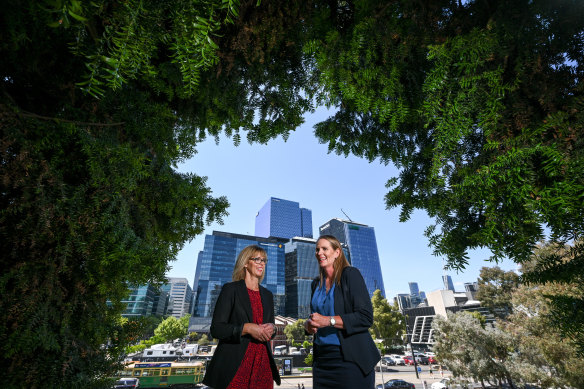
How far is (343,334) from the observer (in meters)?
1.77

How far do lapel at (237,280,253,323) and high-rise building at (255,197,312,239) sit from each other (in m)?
147

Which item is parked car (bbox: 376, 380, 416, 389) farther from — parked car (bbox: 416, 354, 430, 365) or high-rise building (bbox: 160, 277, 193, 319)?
high-rise building (bbox: 160, 277, 193, 319)

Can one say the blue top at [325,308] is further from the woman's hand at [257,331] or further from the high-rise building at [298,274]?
the high-rise building at [298,274]

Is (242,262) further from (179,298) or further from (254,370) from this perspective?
(179,298)

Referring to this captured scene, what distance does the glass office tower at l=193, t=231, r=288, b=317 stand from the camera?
90.0 metres

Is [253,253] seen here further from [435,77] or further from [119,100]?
[435,77]

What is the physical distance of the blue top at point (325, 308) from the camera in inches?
73.7

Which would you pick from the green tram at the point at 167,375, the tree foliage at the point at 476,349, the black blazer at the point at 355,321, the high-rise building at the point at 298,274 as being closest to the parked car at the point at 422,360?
the tree foliage at the point at 476,349

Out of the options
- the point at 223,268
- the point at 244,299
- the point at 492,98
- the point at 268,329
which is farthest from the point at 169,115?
the point at 223,268

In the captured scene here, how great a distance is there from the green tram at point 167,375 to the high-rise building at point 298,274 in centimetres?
6661

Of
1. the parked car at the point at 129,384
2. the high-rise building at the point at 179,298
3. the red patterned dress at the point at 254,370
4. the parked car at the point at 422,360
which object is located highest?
the high-rise building at the point at 179,298

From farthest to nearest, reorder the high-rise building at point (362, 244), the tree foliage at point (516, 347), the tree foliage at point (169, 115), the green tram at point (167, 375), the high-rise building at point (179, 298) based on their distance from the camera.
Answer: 1. the high-rise building at point (179, 298)
2. the high-rise building at point (362, 244)
3. the green tram at point (167, 375)
4. the tree foliage at point (516, 347)
5. the tree foliage at point (169, 115)

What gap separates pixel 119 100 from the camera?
7.04 ft

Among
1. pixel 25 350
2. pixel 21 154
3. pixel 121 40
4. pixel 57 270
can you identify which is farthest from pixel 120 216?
pixel 121 40
